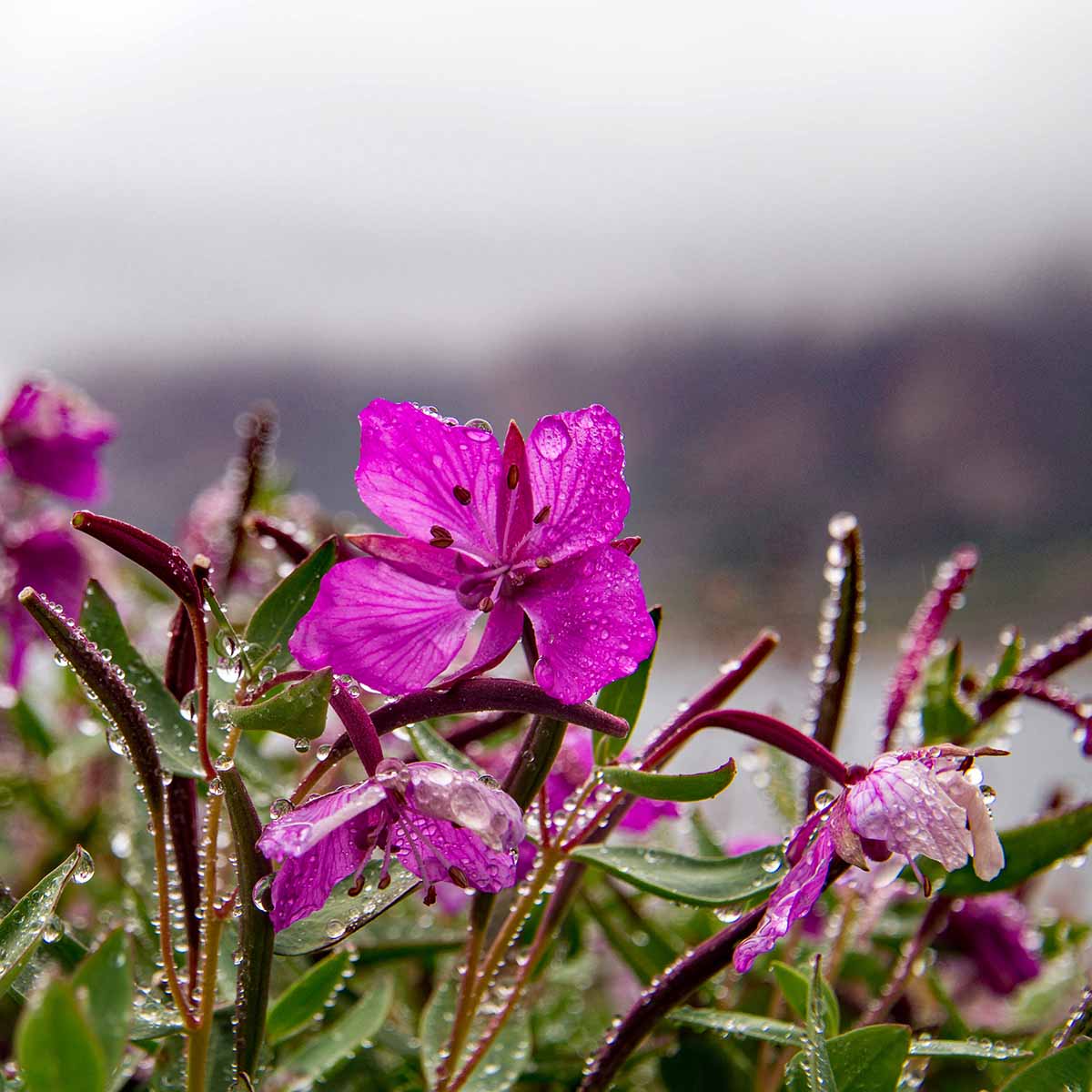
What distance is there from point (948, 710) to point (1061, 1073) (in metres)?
0.27

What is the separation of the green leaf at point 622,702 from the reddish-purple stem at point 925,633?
0.68 ft

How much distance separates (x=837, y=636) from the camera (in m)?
0.62

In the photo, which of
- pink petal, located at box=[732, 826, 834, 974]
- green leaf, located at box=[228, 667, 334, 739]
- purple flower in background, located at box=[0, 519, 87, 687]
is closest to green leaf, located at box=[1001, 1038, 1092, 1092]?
pink petal, located at box=[732, 826, 834, 974]

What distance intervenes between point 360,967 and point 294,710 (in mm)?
512

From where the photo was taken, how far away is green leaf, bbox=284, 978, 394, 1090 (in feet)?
1.99

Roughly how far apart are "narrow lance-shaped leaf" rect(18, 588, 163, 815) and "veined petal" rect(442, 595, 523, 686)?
125 millimetres

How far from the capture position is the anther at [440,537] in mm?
487

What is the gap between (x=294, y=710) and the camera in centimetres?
38

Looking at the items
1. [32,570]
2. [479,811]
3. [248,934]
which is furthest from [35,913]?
[32,570]

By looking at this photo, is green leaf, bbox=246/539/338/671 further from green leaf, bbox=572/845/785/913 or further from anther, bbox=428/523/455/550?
green leaf, bbox=572/845/785/913

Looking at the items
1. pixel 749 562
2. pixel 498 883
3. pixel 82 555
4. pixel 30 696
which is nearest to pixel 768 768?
pixel 498 883

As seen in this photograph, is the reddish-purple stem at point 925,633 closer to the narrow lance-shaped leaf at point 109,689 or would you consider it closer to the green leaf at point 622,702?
the green leaf at point 622,702

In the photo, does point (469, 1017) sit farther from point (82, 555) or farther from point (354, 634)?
point (82, 555)

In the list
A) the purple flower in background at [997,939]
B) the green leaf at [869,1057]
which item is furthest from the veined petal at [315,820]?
the purple flower in background at [997,939]
